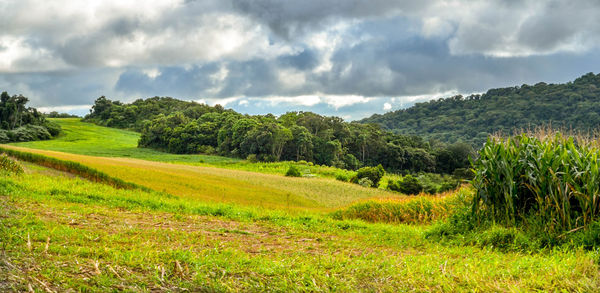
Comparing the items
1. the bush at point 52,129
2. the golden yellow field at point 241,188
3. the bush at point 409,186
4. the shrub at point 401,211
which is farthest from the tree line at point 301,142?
the shrub at point 401,211

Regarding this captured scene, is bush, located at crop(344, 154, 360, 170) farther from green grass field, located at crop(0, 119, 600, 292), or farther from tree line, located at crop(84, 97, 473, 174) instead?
green grass field, located at crop(0, 119, 600, 292)

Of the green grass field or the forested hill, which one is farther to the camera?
the forested hill

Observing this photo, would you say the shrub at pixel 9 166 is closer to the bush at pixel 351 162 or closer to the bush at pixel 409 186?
the bush at pixel 409 186

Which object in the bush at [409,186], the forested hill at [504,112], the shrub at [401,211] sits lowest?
the bush at [409,186]

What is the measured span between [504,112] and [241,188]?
102 metres

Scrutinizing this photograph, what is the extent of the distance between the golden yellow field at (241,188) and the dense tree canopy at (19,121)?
43.4 meters

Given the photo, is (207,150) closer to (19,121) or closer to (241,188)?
(19,121)

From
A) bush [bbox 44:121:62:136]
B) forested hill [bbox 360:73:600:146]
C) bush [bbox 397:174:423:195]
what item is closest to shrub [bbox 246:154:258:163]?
bush [bbox 397:174:423:195]

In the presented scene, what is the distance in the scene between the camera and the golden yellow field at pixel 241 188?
21.6 meters

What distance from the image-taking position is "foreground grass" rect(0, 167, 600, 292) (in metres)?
5.38

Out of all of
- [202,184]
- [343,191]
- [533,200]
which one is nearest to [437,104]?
[343,191]

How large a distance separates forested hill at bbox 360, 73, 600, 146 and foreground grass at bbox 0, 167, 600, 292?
8114 cm

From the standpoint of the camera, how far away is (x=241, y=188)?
26.8m

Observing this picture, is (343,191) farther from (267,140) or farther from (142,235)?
(267,140)
